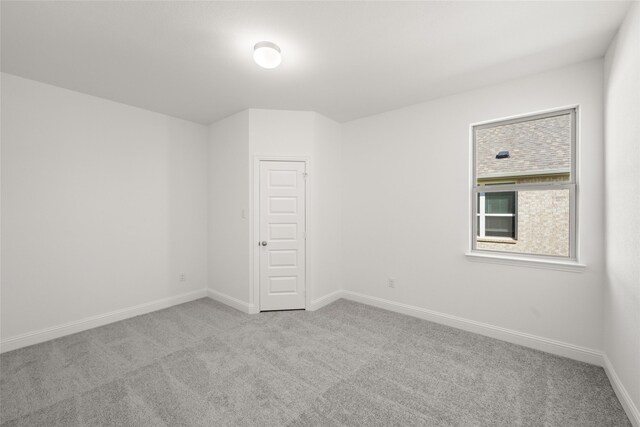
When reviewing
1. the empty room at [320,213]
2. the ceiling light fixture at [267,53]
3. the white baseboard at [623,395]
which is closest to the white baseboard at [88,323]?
the empty room at [320,213]

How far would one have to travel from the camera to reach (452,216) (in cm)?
320

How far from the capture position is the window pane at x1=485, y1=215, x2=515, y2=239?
2.96 metres

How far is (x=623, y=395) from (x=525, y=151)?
7.15 feet

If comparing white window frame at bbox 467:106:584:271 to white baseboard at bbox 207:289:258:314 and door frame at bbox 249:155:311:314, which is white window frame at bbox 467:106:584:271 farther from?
white baseboard at bbox 207:289:258:314

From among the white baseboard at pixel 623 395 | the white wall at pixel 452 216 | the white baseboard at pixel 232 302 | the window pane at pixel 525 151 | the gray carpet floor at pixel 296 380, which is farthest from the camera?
the white baseboard at pixel 232 302

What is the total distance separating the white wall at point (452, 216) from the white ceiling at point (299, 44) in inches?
11.0

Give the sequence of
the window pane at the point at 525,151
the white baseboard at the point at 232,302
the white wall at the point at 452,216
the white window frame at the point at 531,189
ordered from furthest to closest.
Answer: the white baseboard at the point at 232,302
the window pane at the point at 525,151
the white window frame at the point at 531,189
the white wall at the point at 452,216

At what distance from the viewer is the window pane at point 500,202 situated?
2.94 m

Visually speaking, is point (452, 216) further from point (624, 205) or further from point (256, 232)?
point (256, 232)

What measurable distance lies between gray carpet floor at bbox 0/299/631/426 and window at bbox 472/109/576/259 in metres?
1.11

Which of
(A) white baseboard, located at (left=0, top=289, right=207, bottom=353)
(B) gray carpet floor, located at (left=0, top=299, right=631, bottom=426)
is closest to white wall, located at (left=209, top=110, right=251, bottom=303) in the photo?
(A) white baseboard, located at (left=0, top=289, right=207, bottom=353)

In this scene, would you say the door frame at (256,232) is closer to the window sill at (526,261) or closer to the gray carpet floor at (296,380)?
the gray carpet floor at (296,380)

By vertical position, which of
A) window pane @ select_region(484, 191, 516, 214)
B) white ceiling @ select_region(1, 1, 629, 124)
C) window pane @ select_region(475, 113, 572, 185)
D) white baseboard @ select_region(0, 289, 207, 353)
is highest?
white ceiling @ select_region(1, 1, 629, 124)

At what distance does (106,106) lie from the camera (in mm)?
3320
